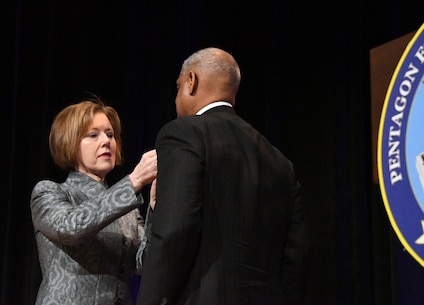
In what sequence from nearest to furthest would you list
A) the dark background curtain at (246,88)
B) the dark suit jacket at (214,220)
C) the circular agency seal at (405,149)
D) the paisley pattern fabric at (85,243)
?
the dark suit jacket at (214,220), the paisley pattern fabric at (85,243), the circular agency seal at (405,149), the dark background curtain at (246,88)

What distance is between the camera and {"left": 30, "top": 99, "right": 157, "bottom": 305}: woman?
1857 millimetres

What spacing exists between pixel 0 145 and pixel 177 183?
1.89 meters

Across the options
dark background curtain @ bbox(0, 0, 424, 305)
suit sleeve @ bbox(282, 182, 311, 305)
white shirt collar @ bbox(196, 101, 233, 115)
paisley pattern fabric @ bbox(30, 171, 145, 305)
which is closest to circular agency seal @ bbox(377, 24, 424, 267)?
suit sleeve @ bbox(282, 182, 311, 305)

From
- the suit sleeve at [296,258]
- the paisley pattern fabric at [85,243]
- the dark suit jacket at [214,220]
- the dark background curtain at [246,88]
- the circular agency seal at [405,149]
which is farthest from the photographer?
the dark background curtain at [246,88]

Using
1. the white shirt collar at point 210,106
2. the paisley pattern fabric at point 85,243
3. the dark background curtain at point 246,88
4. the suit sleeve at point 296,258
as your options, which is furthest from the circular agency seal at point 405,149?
the dark background curtain at point 246,88

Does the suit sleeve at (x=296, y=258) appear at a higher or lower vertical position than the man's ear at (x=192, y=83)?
lower

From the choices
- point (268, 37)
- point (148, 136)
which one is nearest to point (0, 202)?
point (148, 136)

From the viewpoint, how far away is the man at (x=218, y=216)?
1.52m

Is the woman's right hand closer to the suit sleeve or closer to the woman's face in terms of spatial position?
the woman's face

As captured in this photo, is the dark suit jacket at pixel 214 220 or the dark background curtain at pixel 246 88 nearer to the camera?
the dark suit jacket at pixel 214 220

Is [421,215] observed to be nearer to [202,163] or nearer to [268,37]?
[202,163]

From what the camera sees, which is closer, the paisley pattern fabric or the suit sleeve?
the suit sleeve

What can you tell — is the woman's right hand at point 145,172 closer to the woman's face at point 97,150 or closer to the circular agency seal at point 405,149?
the woman's face at point 97,150

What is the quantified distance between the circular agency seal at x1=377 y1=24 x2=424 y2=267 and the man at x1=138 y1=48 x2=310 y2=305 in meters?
0.47
